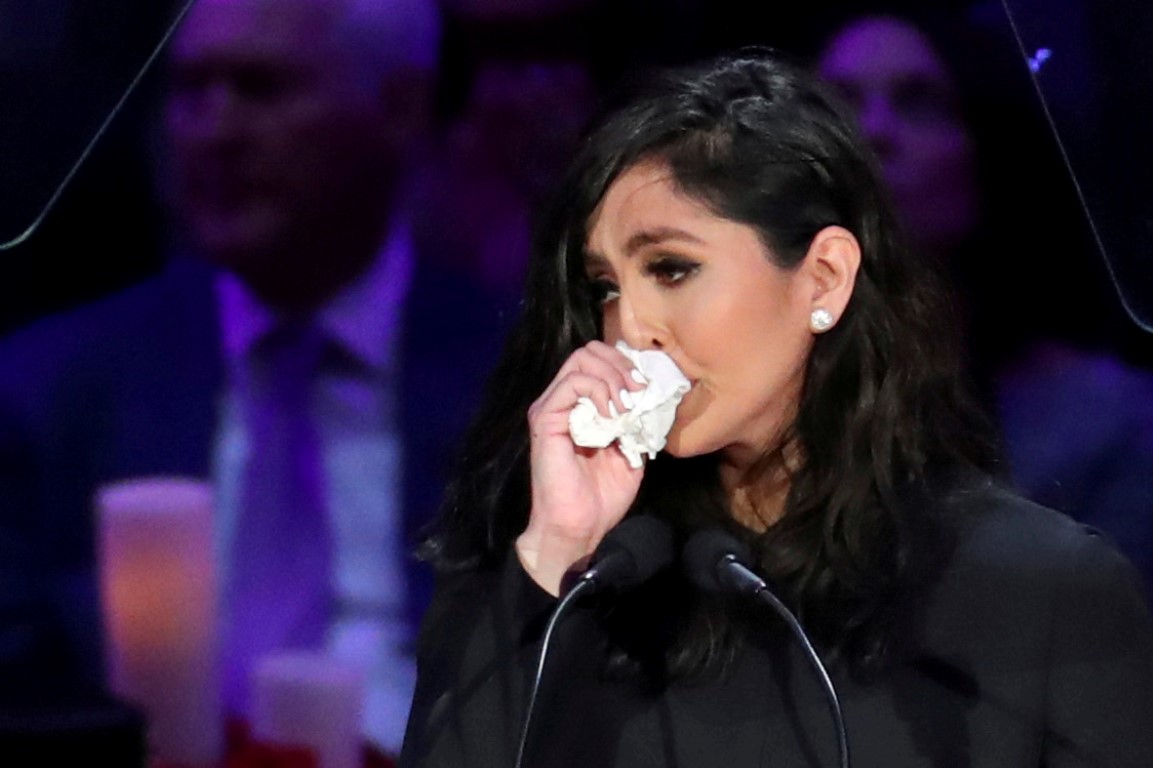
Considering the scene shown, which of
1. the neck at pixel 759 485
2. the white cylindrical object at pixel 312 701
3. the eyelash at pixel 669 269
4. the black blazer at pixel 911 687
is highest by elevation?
the eyelash at pixel 669 269

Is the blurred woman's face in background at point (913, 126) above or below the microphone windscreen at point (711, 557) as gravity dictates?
below

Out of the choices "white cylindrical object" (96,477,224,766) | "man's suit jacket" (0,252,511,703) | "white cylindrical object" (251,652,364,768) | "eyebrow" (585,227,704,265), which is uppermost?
"eyebrow" (585,227,704,265)

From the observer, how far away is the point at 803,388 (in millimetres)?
1453

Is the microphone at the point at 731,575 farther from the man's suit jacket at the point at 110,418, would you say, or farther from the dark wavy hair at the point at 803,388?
the man's suit jacket at the point at 110,418

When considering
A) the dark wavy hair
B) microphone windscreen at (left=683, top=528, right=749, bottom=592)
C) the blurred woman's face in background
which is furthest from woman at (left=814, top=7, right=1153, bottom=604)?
microphone windscreen at (left=683, top=528, right=749, bottom=592)

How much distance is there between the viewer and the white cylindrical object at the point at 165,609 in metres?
2.03

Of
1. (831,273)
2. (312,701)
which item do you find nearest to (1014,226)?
(831,273)

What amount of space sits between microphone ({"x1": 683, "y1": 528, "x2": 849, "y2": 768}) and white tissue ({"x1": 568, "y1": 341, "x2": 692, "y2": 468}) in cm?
13

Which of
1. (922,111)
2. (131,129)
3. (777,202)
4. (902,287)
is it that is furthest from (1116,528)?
(131,129)

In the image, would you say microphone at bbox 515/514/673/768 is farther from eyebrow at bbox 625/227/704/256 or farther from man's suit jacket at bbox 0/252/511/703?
man's suit jacket at bbox 0/252/511/703

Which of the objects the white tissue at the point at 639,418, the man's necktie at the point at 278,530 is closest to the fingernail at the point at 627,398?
the white tissue at the point at 639,418

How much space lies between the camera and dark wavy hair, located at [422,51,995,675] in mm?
1369

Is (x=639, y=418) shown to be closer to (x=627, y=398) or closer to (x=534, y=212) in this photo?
(x=627, y=398)

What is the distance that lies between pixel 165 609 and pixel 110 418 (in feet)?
0.80
